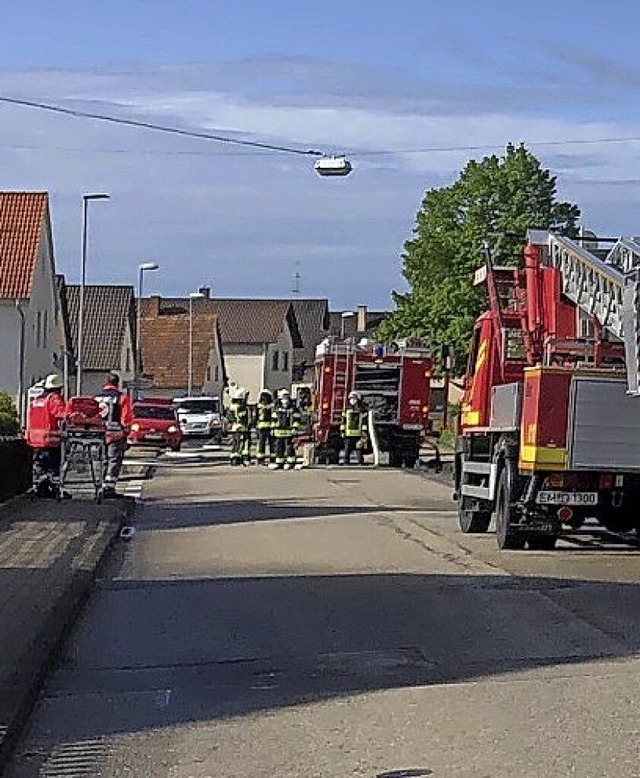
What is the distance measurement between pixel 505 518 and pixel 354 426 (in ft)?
80.3

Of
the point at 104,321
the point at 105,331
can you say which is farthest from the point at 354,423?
the point at 104,321

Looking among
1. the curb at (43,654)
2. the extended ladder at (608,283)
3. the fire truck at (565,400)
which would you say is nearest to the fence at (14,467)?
the curb at (43,654)

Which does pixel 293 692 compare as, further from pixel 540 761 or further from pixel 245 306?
pixel 245 306

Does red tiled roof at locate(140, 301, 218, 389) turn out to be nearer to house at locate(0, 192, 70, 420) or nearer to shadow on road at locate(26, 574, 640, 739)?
house at locate(0, 192, 70, 420)

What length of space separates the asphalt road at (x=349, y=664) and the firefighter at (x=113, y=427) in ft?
18.4

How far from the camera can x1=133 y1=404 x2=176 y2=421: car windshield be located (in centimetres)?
5412

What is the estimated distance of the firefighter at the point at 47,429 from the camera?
2478cm

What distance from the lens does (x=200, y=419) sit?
6569 centimetres

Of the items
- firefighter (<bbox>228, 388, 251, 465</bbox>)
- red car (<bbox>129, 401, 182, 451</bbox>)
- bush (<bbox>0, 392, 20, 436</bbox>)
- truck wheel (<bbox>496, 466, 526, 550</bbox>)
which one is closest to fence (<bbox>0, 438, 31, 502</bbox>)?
bush (<bbox>0, 392, 20, 436</bbox>)

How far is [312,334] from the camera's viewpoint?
142 metres

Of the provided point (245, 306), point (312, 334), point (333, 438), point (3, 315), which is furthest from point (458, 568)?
point (312, 334)

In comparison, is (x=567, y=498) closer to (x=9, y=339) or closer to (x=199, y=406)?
(x=9, y=339)

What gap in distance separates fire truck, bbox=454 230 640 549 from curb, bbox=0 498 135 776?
14.9ft

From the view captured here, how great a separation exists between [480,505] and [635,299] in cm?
523
